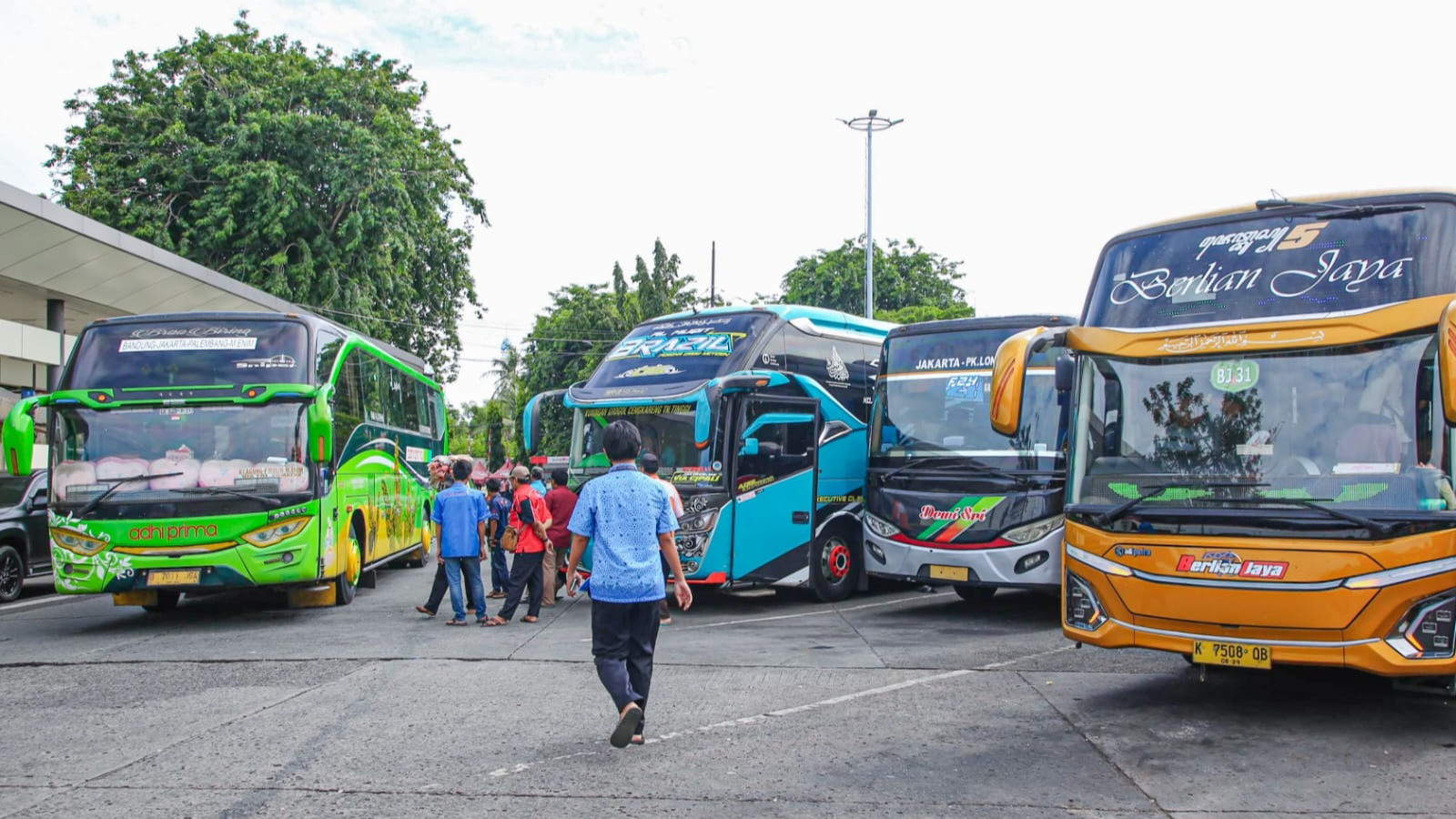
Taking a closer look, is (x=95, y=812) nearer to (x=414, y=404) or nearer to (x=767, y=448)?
(x=767, y=448)

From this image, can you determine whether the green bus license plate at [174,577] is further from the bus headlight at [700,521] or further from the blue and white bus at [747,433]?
the bus headlight at [700,521]

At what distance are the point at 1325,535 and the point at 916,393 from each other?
22.6ft

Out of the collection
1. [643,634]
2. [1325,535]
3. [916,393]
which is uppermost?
[916,393]

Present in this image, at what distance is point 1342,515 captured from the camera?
6926mm

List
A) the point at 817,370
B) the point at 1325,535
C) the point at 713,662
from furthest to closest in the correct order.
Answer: the point at 817,370, the point at 713,662, the point at 1325,535

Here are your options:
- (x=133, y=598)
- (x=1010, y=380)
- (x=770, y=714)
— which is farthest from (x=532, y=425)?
(x=1010, y=380)

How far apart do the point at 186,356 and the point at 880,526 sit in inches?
288

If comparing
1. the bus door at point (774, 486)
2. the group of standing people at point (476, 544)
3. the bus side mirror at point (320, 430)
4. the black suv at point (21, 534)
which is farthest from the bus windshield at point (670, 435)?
the black suv at point (21, 534)

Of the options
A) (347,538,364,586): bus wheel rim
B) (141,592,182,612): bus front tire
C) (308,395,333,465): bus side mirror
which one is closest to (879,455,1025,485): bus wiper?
(308,395,333,465): bus side mirror

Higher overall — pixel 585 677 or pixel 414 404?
pixel 414 404

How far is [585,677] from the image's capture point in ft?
30.3

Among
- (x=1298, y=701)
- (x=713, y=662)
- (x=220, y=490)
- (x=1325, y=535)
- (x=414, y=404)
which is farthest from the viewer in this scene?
(x=414, y=404)

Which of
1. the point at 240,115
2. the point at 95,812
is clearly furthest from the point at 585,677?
the point at 240,115

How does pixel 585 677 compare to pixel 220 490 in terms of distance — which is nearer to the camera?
pixel 585 677
